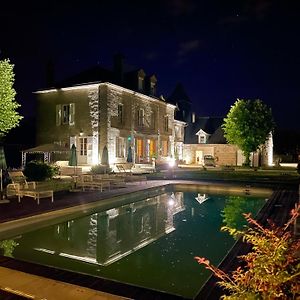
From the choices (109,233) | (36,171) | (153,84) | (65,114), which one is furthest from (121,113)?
(109,233)

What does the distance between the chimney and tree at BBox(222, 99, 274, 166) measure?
45.2 ft

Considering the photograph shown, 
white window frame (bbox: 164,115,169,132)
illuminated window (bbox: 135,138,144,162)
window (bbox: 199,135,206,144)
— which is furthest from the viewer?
window (bbox: 199,135,206,144)

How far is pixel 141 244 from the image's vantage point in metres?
8.22

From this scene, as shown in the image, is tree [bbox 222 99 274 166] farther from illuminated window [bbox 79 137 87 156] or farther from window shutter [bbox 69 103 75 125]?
window shutter [bbox 69 103 75 125]

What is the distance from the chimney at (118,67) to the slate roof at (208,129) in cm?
1750

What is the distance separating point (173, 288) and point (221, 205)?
853cm

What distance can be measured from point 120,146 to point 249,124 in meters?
15.1

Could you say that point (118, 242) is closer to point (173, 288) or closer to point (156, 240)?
point (156, 240)

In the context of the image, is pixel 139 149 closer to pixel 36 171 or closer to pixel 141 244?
pixel 36 171

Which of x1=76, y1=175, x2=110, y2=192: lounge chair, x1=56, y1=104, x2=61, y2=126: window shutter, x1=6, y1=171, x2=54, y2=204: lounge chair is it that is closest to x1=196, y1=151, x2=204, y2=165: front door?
x1=56, y1=104, x2=61, y2=126: window shutter

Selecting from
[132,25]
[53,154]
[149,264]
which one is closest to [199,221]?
[149,264]

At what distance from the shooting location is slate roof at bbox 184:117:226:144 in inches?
1603

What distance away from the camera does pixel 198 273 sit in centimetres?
623

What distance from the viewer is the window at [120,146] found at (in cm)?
2612
